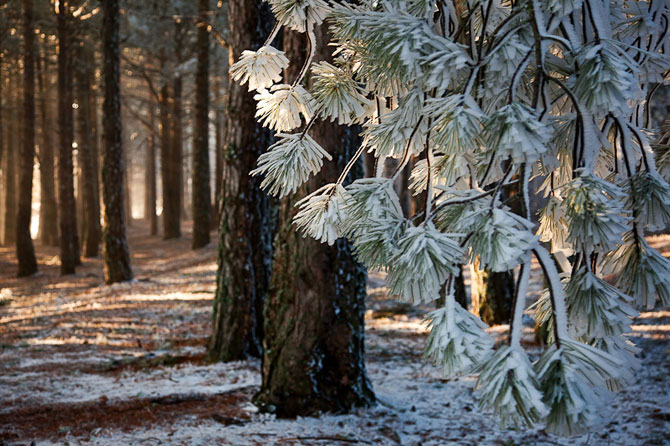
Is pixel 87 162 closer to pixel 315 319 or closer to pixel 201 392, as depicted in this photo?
pixel 201 392

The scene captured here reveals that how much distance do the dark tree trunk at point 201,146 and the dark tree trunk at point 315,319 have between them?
13.8 meters

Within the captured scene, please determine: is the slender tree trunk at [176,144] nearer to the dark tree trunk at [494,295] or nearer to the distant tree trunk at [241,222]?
the distant tree trunk at [241,222]

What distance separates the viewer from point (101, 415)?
16.9ft

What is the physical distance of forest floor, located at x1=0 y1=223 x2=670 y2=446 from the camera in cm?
461

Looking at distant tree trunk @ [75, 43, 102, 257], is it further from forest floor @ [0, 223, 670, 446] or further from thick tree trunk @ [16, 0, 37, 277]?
forest floor @ [0, 223, 670, 446]

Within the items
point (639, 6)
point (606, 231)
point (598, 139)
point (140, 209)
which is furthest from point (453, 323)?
point (140, 209)

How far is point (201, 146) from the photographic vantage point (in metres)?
18.3

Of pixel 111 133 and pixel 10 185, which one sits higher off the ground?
pixel 111 133

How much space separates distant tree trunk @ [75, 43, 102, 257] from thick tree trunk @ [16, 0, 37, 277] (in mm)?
1889

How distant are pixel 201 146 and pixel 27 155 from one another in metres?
5.19

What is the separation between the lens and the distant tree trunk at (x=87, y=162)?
62.1ft

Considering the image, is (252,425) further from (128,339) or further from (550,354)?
(128,339)

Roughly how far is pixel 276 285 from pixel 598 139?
364 centimetres

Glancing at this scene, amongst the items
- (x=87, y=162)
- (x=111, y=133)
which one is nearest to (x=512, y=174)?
(x=111, y=133)
